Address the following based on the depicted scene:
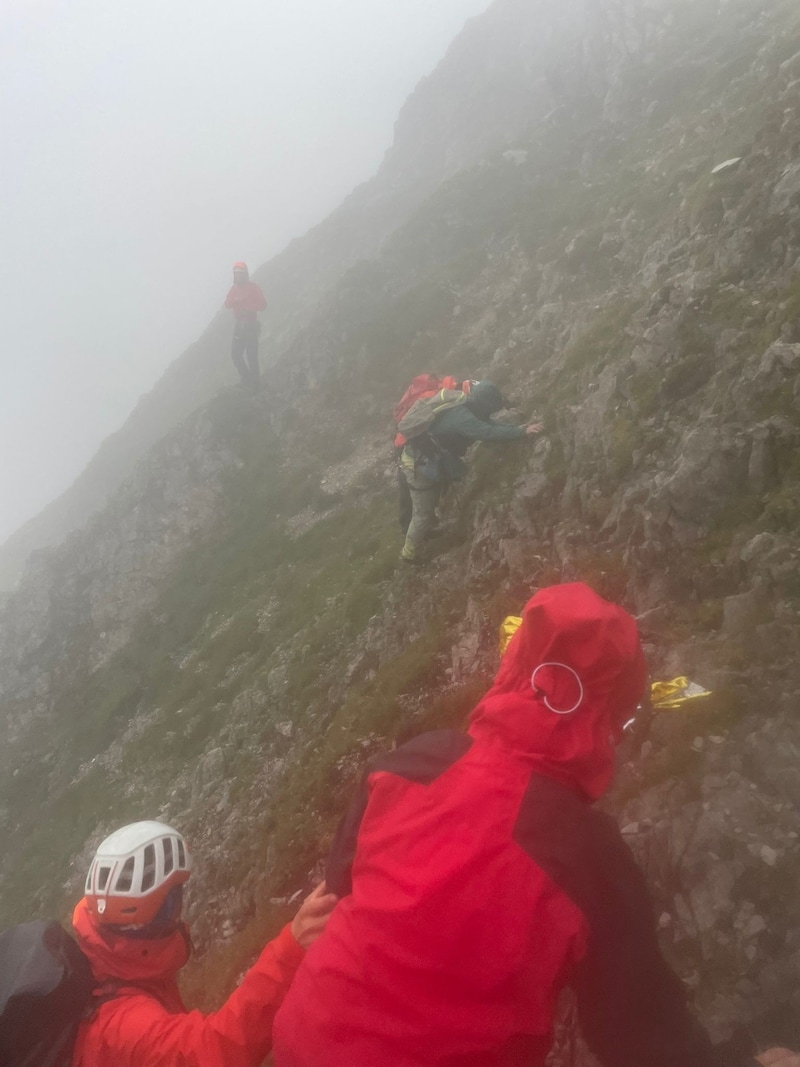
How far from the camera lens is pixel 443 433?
1376 cm

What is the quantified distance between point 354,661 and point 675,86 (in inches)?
1251

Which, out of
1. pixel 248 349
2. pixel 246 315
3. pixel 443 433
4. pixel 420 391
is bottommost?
pixel 443 433

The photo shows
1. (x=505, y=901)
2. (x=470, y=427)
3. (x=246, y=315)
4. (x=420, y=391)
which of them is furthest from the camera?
(x=246, y=315)

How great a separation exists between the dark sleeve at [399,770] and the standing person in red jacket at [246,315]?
100ft

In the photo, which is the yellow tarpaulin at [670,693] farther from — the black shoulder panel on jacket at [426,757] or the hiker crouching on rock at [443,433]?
the hiker crouching on rock at [443,433]

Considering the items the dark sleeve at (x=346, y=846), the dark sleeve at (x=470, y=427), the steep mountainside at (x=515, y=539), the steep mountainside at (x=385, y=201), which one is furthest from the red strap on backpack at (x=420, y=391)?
the steep mountainside at (x=385, y=201)

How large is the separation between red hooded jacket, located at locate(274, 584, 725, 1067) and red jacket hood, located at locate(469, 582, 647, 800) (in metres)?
0.01

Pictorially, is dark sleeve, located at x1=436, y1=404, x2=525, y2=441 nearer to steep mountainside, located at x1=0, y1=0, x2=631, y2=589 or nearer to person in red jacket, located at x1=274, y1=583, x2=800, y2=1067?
person in red jacket, located at x1=274, y1=583, x2=800, y2=1067

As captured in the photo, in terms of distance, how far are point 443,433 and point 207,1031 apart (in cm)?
1135

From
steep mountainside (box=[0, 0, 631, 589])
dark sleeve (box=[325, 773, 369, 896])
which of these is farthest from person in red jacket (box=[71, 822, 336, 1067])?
steep mountainside (box=[0, 0, 631, 589])

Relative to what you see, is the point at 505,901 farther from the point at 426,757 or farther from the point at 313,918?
the point at 313,918

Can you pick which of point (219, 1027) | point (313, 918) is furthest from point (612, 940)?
point (219, 1027)

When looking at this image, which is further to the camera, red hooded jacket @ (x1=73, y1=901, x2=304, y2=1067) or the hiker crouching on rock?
the hiker crouching on rock

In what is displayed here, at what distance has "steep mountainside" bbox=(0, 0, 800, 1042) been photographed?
6625mm
